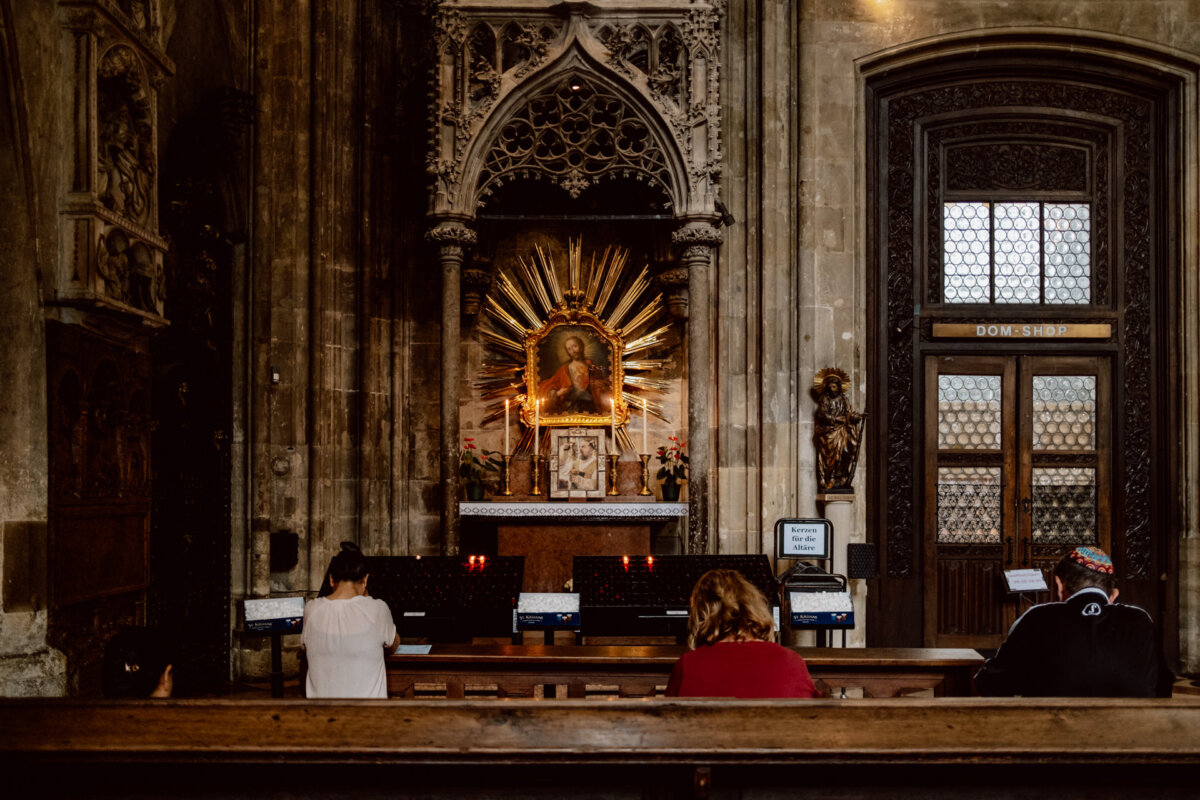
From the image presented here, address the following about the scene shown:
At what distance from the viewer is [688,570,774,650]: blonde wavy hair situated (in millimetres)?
3961

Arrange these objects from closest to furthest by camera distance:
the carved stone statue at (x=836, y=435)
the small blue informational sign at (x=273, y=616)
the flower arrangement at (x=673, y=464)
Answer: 1. the small blue informational sign at (x=273, y=616)
2. the carved stone statue at (x=836, y=435)
3. the flower arrangement at (x=673, y=464)

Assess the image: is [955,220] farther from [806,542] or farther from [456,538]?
[456,538]

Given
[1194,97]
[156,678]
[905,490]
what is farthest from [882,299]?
[156,678]

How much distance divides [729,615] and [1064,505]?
341 inches

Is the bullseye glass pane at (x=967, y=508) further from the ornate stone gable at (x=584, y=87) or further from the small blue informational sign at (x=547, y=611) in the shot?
the small blue informational sign at (x=547, y=611)

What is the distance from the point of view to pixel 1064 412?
37.7ft

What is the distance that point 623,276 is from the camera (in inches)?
470

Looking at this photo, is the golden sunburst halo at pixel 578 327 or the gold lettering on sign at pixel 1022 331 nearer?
the gold lettering on sign at pixel 1022 331

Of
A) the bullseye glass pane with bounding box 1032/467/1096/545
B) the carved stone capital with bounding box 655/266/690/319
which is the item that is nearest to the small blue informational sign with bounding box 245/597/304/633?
the carved stone capital with bounding box 655/266/690/319

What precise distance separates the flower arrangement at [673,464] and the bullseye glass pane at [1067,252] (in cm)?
427

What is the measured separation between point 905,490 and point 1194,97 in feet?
16.6

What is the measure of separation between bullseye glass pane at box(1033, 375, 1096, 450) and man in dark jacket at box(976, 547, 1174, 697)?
7.46 meters

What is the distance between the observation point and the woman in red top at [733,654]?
12.5 feet

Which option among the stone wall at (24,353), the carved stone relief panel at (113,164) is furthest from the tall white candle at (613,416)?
the stone wall at (24,353)
